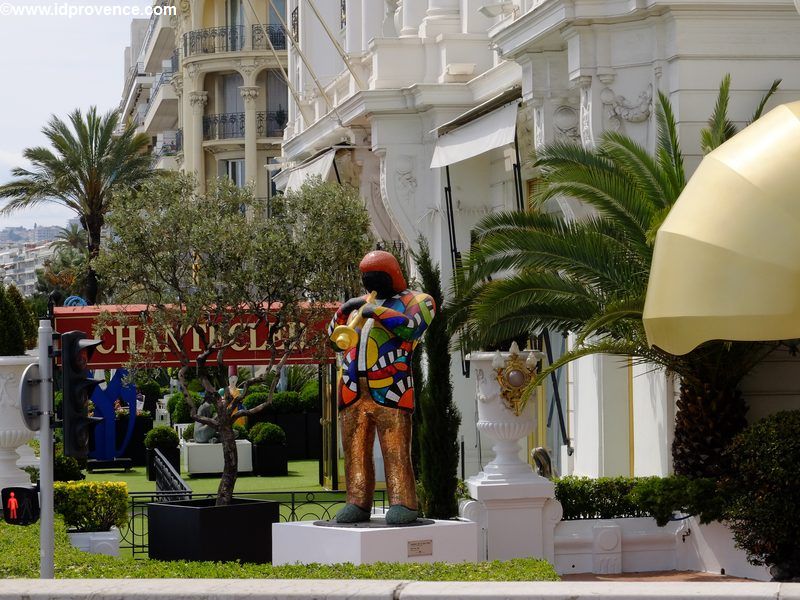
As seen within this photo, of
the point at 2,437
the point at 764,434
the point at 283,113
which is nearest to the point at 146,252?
the point at 2,437

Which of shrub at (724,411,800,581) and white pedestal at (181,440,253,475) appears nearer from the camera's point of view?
shrub at (724,411,800,581)

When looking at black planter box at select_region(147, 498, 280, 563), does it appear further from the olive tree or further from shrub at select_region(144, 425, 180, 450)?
shrub at select_region(144, 425, 180, 450)

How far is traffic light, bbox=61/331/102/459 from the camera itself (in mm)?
9219

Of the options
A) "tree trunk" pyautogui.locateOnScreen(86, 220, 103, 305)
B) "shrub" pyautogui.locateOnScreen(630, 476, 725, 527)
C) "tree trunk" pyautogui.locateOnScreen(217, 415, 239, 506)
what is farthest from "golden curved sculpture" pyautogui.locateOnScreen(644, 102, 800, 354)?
"tree trunk" pyautogui.locateOnScreen(86, 220, 103, 305)

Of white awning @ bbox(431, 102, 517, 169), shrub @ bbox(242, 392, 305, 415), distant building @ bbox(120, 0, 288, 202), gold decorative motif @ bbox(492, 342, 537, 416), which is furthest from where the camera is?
distant building @ bbox(120, 0, 288, 202)

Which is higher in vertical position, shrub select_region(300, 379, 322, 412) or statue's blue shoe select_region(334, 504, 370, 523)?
shrub select_region(300, 379, 322, 412)

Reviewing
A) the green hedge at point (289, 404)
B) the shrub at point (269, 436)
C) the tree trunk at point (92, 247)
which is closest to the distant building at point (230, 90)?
the tree trunk at point (92, 247)

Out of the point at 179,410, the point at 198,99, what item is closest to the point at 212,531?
the point at 179,410

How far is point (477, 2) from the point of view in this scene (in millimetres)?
20797

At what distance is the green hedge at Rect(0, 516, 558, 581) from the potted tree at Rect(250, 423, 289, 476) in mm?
14692

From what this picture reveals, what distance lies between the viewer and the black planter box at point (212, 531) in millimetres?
14164

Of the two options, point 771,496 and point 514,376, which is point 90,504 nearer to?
point 514,376

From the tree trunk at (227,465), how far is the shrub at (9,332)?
6490 mm

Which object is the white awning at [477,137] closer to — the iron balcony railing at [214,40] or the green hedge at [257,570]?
the green hedge at [257,570]
